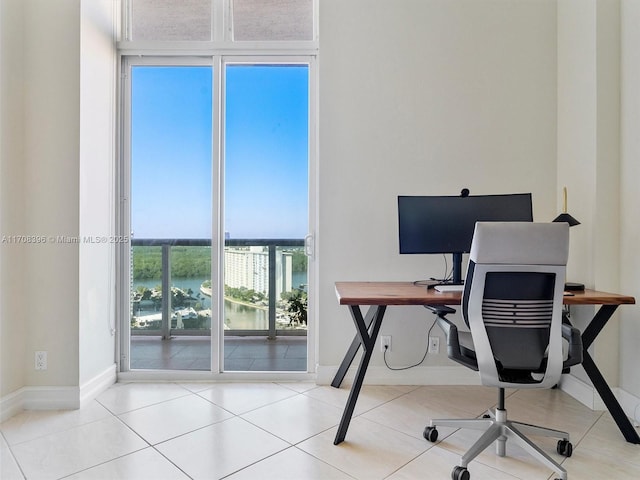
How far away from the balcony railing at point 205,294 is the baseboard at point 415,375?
48 centimetres

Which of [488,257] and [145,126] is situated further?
[145,126]

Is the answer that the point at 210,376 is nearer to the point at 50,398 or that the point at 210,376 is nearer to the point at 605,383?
the point at 50,398

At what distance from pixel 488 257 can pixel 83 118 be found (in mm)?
2564

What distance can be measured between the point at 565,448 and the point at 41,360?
A: 304cm

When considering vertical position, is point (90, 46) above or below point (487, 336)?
above

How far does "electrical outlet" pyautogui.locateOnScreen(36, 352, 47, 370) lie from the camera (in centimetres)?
237

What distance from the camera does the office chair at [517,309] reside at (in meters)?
1.66

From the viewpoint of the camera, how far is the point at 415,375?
108 inches

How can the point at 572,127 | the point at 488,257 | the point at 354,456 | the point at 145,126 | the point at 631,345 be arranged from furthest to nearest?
the point at 145,126, the point at 572,127, the point at 631,345, the point at 354,456, the point at 488,257

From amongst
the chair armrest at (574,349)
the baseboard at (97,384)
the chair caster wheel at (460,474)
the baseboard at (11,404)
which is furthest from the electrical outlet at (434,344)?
the baseboard at (11,404)

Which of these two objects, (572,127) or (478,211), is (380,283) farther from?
(572,127)

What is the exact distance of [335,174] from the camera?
2.76 meters

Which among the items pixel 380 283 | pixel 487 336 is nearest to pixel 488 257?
pixel 487 336

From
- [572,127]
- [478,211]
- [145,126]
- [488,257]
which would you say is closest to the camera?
[488,257]
